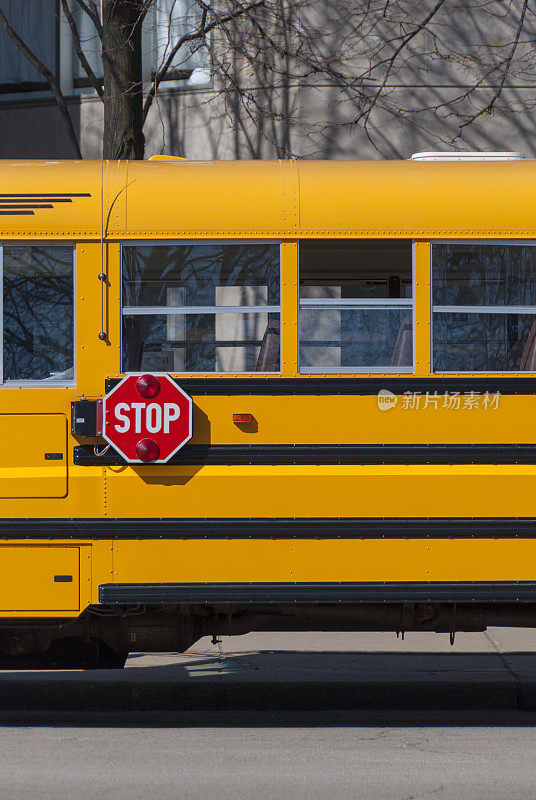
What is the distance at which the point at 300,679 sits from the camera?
6824 millimetres

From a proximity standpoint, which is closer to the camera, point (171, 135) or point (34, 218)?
point (34, 218)

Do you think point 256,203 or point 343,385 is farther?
point 256,203

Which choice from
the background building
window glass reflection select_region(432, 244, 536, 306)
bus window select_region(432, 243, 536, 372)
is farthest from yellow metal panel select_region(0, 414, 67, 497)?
the background building

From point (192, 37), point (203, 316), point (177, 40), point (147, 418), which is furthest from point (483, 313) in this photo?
point (177, 40)

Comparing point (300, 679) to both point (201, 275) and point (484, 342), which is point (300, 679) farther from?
point (201, 275)

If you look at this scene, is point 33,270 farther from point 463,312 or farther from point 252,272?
point 463,312

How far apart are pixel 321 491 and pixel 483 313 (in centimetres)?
126

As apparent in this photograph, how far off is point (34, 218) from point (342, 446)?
2018 millimetres

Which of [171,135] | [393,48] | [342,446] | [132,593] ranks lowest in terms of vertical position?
[132,593]

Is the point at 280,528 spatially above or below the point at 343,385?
below

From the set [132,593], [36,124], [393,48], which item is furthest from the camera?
[36,124]

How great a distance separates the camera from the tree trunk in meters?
9.15

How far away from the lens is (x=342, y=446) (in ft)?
17.4

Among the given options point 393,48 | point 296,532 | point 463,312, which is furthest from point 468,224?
point 393,48
